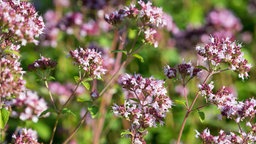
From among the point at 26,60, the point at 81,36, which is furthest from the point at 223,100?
the point at 26,60

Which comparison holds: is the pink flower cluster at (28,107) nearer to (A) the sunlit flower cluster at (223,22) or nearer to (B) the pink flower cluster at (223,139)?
(B) the pink flower cluster at (223,139)

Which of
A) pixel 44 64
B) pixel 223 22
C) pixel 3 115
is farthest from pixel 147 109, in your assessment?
pixel 223 22

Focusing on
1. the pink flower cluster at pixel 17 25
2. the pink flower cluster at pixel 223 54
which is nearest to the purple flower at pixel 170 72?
the pink flower cluster at pixel 223 54

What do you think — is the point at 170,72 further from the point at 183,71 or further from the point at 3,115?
the point at 3,115

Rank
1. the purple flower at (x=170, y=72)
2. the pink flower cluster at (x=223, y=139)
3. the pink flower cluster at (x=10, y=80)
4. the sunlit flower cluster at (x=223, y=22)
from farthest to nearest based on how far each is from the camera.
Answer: the sunlit flower cluster at (x=223, y=22) → the purple flower at (x=170, y=72) → the pink flower cluster at (x=223, y=139) → the pink flower cluster at (x=10, y=80)

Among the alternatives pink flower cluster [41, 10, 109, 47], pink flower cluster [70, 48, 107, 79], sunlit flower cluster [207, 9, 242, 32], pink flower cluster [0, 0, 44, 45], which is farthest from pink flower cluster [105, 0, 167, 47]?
sunlit flower cluster [207, 9, 242, 32]

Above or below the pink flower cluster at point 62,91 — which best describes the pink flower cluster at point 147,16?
below

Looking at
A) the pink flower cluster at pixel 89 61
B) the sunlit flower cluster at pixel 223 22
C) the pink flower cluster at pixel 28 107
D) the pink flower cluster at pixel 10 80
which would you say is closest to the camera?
the pink flower cluster at pixel 10 80
